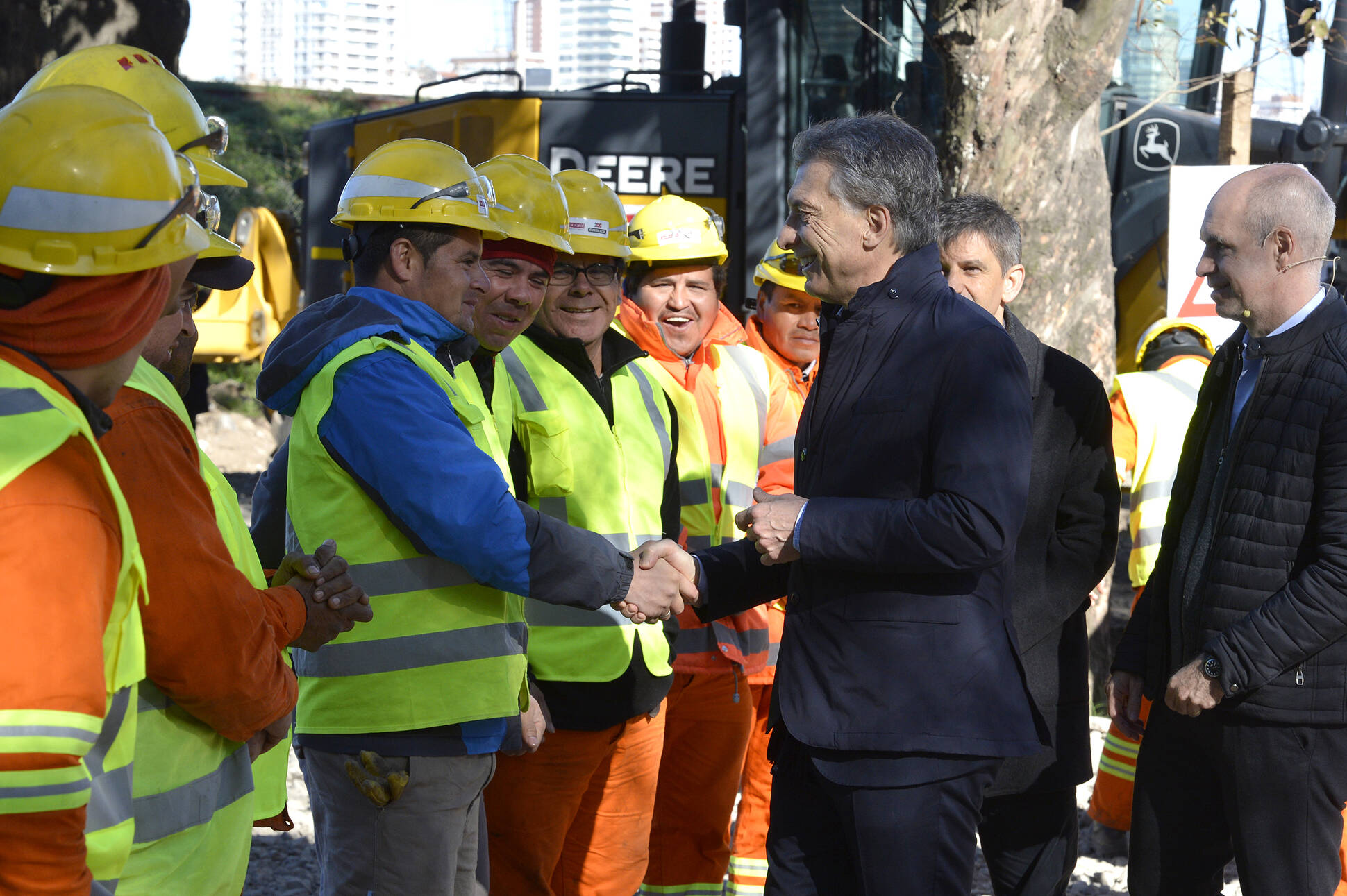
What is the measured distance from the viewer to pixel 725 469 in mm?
4160

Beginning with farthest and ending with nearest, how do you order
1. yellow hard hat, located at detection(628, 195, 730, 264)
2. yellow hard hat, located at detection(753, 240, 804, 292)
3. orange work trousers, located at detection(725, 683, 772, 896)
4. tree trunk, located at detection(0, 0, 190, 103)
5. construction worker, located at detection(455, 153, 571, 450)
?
1. tree trunk, located at detection(0, 0, 190, 103)
2. yellow hard hat, located at detection(753, 240, 804, 292)
3. yellow hard hat, located at detection(628, 195, 730, 264)
4. orange work trousers, located at detection(725, 683, 772, 896)
5. construction worker, located at detection(455, 153, 571, 450)

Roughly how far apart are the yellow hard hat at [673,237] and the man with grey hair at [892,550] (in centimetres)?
184

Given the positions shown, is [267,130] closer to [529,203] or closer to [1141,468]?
[1141,468]

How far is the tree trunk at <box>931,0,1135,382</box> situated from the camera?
16.2 ft

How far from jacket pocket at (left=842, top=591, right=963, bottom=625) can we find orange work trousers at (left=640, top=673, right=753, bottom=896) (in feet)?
4.93

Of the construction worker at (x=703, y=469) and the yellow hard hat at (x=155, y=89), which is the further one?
the construction worker at (x=703, y=469)

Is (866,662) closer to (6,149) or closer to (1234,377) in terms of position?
(1234,377)

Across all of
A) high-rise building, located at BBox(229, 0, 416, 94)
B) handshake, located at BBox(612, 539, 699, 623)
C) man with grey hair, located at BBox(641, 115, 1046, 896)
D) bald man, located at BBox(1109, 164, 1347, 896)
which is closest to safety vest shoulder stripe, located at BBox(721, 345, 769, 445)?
handshake, located at BBox(612, 539, 699, 623)

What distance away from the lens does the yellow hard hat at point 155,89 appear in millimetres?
2551

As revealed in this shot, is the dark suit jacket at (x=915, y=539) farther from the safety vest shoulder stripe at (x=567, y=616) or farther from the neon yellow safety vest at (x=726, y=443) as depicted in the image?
the neon yellow safety vest at (x=726, y=443)

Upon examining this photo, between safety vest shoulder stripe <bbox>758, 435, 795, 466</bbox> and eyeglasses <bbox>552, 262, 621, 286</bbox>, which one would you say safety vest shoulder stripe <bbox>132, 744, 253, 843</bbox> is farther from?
safety vest shoulder stripe <bbox>758, 435, 795, 466</bbox>

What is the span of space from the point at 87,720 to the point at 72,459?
30cm

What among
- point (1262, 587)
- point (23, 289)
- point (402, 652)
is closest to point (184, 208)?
point (23, 289)

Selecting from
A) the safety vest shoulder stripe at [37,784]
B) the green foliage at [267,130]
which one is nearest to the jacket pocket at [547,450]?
the safety vest shoulder stripe at [37,784]
